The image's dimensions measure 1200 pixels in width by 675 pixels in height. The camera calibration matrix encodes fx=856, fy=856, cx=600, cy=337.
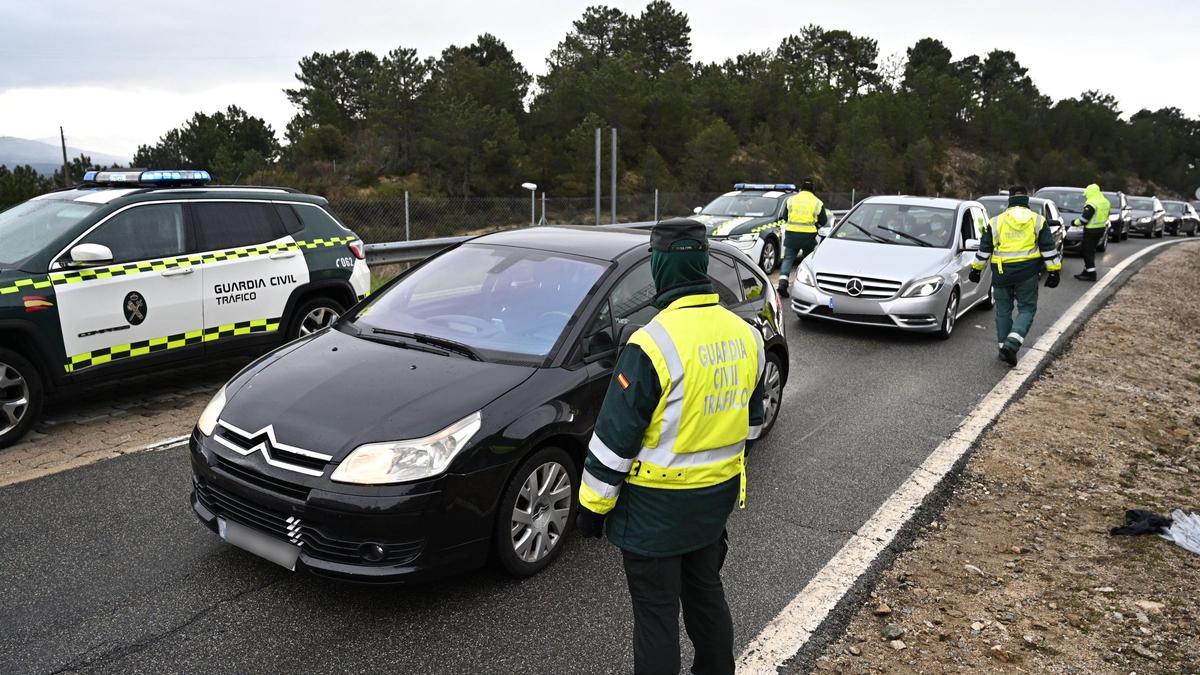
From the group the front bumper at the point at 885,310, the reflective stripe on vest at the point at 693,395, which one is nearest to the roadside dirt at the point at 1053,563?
the reflective stripe on vest at the point at 693,395

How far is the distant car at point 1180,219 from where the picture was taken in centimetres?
3544

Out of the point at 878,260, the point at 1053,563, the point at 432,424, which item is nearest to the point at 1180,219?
the point at 878,260

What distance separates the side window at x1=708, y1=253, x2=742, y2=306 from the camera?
5.48 metres

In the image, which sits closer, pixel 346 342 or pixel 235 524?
pixel 235 524

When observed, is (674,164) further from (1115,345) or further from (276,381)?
(276,381)

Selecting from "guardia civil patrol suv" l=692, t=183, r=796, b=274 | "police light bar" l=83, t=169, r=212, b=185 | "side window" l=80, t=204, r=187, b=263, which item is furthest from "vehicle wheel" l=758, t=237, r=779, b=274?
"side window" l=80, t=204, r=187, b=263

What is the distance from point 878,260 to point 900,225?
109 centimetres

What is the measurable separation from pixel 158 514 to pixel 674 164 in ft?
113

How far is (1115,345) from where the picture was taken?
9.93 m

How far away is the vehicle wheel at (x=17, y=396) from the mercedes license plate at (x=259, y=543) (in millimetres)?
2732

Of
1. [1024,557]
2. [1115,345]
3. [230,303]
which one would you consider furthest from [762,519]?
[1115,345]

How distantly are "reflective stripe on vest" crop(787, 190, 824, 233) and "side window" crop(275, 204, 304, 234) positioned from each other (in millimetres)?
7496

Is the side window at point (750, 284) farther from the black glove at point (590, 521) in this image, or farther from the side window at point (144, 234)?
the side window at point (144, 234)

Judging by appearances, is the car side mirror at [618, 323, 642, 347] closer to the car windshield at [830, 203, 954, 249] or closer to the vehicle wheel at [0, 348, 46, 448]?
the vehicle wheel at [0, 348, 46, 448]
